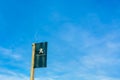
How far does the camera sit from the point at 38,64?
3241 centimetres

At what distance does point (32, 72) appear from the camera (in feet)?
108

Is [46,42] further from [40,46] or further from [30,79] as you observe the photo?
[30,79]

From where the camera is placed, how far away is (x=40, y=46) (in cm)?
3284

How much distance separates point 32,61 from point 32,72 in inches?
29.2

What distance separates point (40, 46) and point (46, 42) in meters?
0.60

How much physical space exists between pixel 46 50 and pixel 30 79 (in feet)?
7.66

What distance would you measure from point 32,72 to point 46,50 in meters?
1.91

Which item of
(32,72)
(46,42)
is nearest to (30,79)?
(32,72)

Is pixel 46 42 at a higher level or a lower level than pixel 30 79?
higher

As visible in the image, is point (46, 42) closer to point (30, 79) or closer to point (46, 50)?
point (46, 50)

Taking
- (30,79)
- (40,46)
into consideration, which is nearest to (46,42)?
(40,46)

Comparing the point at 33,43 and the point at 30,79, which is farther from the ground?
the point at 33,43

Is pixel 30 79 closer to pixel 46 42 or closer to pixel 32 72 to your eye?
pixel 32 72

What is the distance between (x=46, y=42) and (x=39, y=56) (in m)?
1.03
